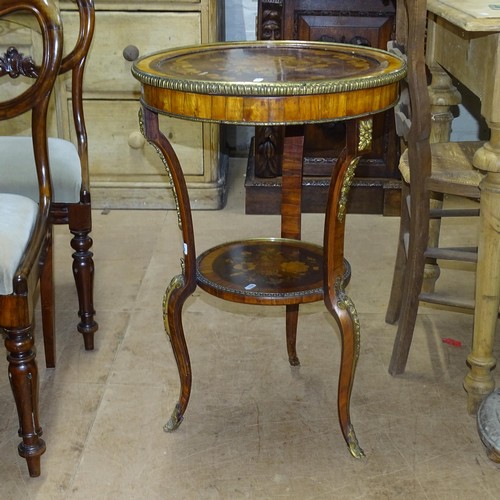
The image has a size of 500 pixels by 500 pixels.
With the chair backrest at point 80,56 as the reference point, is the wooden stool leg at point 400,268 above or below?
below

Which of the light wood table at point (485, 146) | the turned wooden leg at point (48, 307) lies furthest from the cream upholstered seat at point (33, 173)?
the light wood table at point (485, 146)

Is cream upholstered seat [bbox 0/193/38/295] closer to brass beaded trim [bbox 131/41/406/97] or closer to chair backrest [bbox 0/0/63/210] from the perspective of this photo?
chair backrest [bbox 0/0/63/210]

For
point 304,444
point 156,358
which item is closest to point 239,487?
point 304,444

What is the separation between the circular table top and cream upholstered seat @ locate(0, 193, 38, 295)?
1.34 ft

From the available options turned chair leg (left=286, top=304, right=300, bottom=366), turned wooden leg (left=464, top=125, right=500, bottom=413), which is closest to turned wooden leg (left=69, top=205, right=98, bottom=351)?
turned chair leg (left=286, top=304, right=300, bottom=366)

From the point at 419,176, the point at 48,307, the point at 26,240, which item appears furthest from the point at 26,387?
the point at 419,176

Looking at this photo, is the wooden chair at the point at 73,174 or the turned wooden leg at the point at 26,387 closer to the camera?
the turned wooden leg at the point at 26,387

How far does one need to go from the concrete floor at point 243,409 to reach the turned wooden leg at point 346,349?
0.18ft

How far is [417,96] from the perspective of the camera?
→ 7.40 feet

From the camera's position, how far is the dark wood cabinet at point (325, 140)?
3629mm

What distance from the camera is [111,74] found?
12.2ft

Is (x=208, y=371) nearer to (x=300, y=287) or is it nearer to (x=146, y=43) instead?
(x=300, y=287)

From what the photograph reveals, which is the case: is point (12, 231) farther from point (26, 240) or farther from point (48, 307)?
point (48, 307)

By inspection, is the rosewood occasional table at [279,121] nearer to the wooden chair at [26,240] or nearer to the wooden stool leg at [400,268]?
the wooden chair at [26,240]
